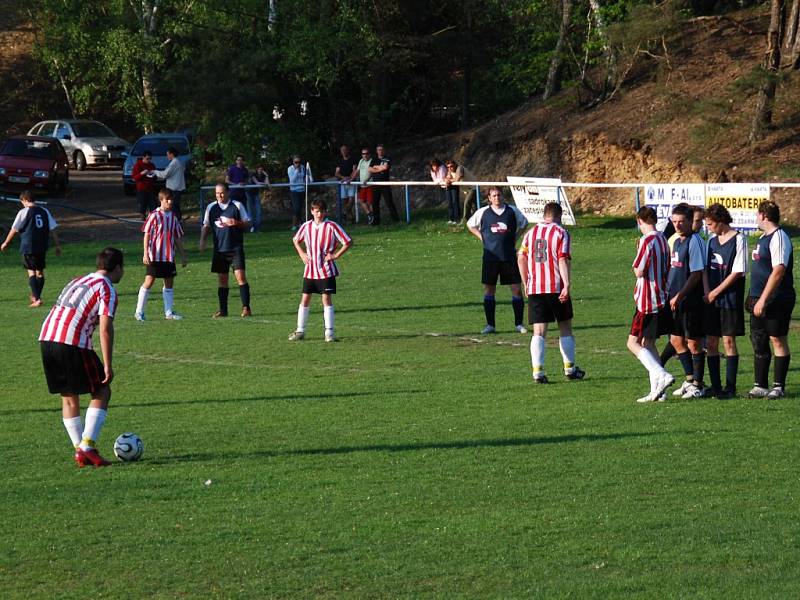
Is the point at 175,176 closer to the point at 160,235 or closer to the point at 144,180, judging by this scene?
the point at 144,180

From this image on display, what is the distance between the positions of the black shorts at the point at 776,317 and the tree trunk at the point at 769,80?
21430mm

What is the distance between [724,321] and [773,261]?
883 mm

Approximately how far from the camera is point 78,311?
383 inches

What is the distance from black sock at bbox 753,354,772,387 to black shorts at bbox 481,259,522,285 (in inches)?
214

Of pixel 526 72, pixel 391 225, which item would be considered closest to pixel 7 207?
pixel 391 225

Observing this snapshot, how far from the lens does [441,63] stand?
4028 centimetres

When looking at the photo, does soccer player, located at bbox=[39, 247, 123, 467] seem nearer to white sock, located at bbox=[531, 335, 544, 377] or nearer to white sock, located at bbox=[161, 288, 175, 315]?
white sock, located at bbox=[531, 335, 544, 377]

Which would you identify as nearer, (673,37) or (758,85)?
(758,85)

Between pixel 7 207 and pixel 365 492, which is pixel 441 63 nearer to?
pixel 7 207

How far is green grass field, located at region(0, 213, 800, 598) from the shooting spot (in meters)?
7.36

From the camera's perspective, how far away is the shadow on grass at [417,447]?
10.5m

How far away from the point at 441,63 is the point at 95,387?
3165 cm

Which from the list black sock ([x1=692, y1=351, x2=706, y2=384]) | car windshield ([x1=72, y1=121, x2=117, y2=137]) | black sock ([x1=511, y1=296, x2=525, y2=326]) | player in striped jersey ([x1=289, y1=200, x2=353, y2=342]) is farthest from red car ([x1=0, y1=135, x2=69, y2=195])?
black sock ([x1=692, y1=351, x2=706, y2=384])

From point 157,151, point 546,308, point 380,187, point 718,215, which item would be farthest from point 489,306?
point 157,151
